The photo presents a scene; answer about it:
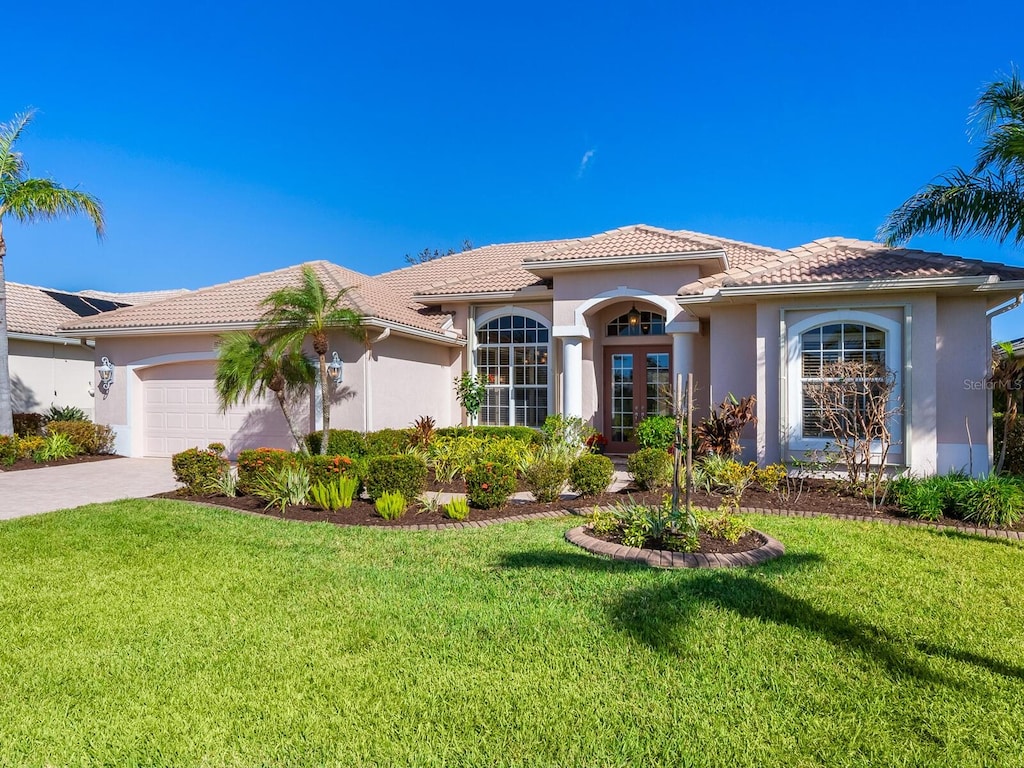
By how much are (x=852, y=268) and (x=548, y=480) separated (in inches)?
285

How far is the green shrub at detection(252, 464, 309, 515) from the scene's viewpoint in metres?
9.67

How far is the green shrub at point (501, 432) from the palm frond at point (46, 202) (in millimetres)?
11094

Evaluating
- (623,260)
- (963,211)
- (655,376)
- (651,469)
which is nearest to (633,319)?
(655,376)

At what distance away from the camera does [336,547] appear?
7.33 metres

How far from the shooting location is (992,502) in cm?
822

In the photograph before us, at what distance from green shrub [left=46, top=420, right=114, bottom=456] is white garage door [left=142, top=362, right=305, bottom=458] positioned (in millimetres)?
993

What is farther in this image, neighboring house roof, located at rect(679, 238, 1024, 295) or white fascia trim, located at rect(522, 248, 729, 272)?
white fascia trim, located at rect(522, 248, 729, 272)

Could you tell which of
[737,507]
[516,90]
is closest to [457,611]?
[737,507]

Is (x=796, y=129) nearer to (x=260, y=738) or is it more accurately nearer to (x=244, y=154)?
(x=244, y=154)

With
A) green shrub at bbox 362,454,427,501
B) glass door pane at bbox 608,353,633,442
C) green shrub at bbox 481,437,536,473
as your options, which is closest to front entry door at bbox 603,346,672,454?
glass door pane at bbox 608,353,633,442

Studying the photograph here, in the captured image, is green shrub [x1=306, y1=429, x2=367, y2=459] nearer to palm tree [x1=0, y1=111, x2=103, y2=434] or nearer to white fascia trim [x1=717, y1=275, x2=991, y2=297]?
white fascia trim [x1=717, y1=275, x2=991, y2=297]

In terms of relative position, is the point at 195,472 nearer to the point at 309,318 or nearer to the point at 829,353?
the point at 309,318

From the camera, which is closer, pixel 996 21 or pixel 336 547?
pixel 336 547

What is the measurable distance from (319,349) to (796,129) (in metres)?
14.8
